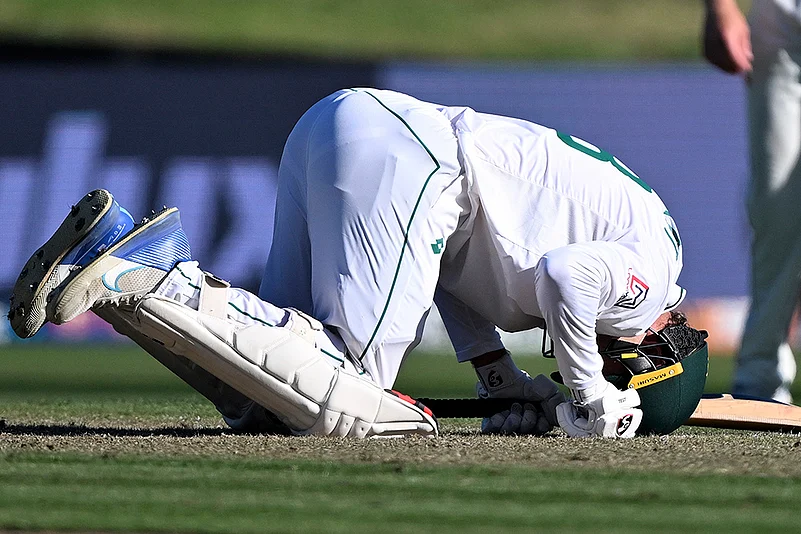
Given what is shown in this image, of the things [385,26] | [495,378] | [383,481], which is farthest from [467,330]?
[385,26]

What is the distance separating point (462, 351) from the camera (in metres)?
5.02

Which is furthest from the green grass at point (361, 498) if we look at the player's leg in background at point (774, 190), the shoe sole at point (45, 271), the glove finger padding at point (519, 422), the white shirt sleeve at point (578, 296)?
the player's leg in background at point (774, 190)

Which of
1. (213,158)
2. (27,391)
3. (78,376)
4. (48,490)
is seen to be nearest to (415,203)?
(48,490)

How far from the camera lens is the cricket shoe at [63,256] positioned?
13.2 feet

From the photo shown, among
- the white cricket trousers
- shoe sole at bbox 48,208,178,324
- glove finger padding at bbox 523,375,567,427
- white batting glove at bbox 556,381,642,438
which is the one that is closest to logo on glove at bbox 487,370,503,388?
glove finger padding at bbox 523,375,567,427

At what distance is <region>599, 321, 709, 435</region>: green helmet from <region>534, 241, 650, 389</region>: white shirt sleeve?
0.94ft

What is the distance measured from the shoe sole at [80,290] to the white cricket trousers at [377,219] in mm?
717

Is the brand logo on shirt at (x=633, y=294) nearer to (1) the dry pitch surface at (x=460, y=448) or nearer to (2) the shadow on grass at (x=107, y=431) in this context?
(1) the dry pitch surface at (x=460, y=448)

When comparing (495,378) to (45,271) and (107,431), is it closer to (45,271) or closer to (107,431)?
(107,431)

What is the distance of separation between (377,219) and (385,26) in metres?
28.5

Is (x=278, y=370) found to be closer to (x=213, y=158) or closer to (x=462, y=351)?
(x=462, y=351)

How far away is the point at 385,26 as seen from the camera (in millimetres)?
32406

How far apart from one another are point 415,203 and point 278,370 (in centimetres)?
72

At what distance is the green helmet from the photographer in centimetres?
468
